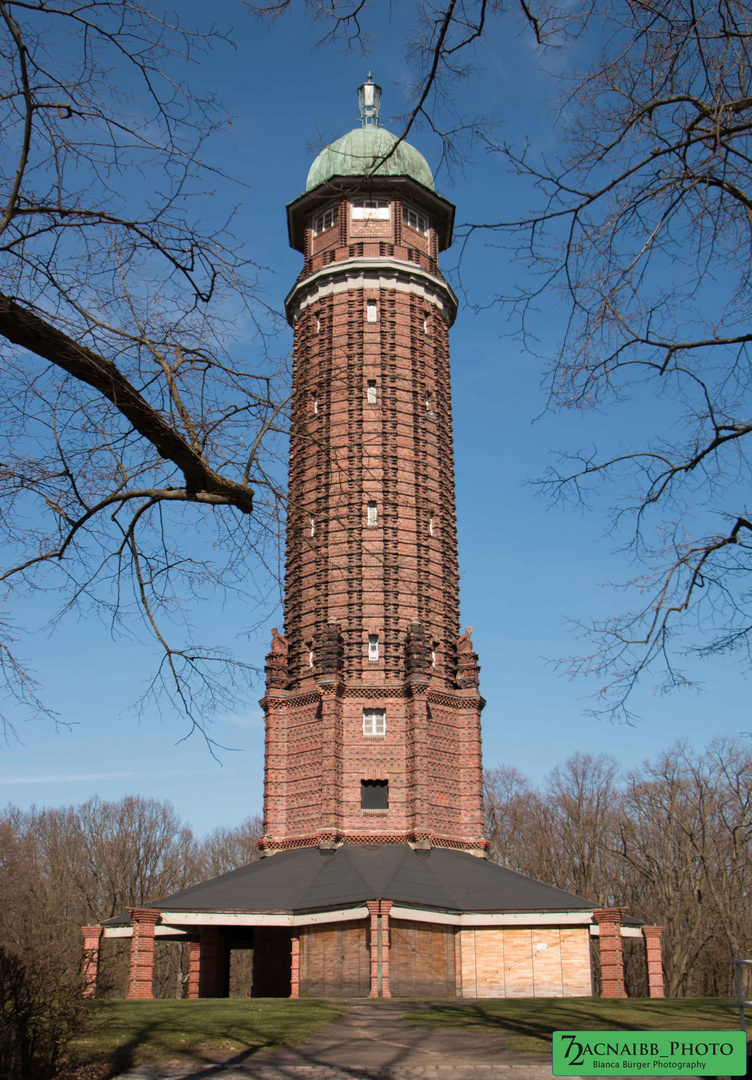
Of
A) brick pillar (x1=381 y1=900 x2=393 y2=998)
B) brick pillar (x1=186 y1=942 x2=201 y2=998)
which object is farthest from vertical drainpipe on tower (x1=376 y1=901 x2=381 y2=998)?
brick pillar (x1=186 y1=942 x2=201 y2=998)

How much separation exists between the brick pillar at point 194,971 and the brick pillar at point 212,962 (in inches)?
26.4

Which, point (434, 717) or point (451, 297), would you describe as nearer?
point (434, 717)

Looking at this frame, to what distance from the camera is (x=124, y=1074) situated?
34.6 ft

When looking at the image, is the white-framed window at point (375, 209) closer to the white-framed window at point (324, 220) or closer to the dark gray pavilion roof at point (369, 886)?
the white-framed window at point (324, 220)

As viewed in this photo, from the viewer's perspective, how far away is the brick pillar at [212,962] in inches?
1179

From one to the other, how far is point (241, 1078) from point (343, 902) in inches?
643

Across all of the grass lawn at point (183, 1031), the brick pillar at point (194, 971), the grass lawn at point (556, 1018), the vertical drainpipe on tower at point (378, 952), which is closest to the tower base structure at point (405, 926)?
the vertical drainpipe on tower at point (378, 952)

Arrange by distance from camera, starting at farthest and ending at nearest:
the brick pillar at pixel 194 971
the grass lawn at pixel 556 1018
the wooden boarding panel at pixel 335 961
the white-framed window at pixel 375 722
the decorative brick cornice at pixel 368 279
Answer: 1. the decorative brick cornice at pixel 368 279
2. the white-framed window at pixel 375 722
3. the brick pillar at pixel 194 971
4. the wooden boarding panel at pixel 335 961
5. the grass lawn at pixel 556 1018

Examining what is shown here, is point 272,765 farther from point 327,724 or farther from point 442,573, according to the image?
point 442,573

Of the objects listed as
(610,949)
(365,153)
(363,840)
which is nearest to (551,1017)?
(610,949)


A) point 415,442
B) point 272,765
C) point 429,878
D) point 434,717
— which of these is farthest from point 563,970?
point 415,442

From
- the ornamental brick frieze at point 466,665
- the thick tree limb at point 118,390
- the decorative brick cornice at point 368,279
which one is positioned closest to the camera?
the thick tree limb at point 118,390

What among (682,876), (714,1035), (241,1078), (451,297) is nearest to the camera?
(714,1035)

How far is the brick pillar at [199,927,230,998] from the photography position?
29953mm
